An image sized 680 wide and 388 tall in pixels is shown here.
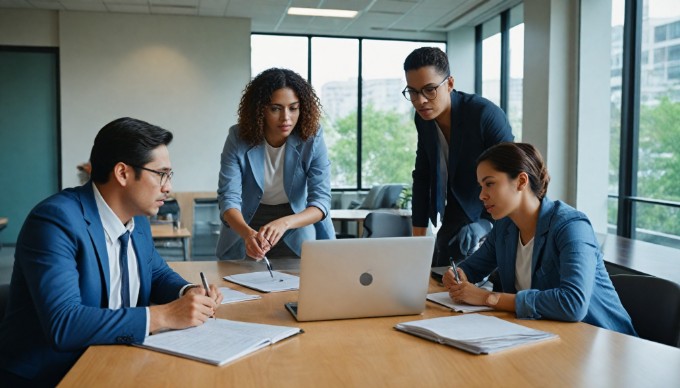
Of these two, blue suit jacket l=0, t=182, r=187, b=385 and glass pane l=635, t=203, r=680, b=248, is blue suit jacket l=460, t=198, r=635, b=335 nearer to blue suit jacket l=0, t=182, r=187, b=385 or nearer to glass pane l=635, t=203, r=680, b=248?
blue suit jacket l=0, t=182, r=187, b=385

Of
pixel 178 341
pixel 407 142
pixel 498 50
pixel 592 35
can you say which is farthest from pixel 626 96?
pixel 178 341

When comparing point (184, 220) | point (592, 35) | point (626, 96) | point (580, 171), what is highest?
point (592, 35)

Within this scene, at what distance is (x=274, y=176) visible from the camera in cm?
271

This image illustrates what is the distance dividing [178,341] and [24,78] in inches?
293

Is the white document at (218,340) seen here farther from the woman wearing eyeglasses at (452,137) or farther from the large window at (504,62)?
the large window at (504,62)

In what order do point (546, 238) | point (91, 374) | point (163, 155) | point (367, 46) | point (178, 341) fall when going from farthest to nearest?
1. point (367, 46)
2. point (546, 238)
3. point (163, 155)
4. point (178, 341)
5. point (91, 374)

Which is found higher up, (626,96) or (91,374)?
(626,96)

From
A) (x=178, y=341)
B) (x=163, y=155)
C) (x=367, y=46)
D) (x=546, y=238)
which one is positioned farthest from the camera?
(x=367, y=46)

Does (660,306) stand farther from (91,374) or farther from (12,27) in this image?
(12,27)

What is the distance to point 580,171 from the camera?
620 cm

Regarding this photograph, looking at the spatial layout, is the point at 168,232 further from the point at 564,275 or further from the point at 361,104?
the point at 361,104

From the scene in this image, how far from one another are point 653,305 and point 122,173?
159 cm

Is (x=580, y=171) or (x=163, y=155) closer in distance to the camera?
(x=163, y=155)

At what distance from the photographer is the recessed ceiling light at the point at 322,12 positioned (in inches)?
303
